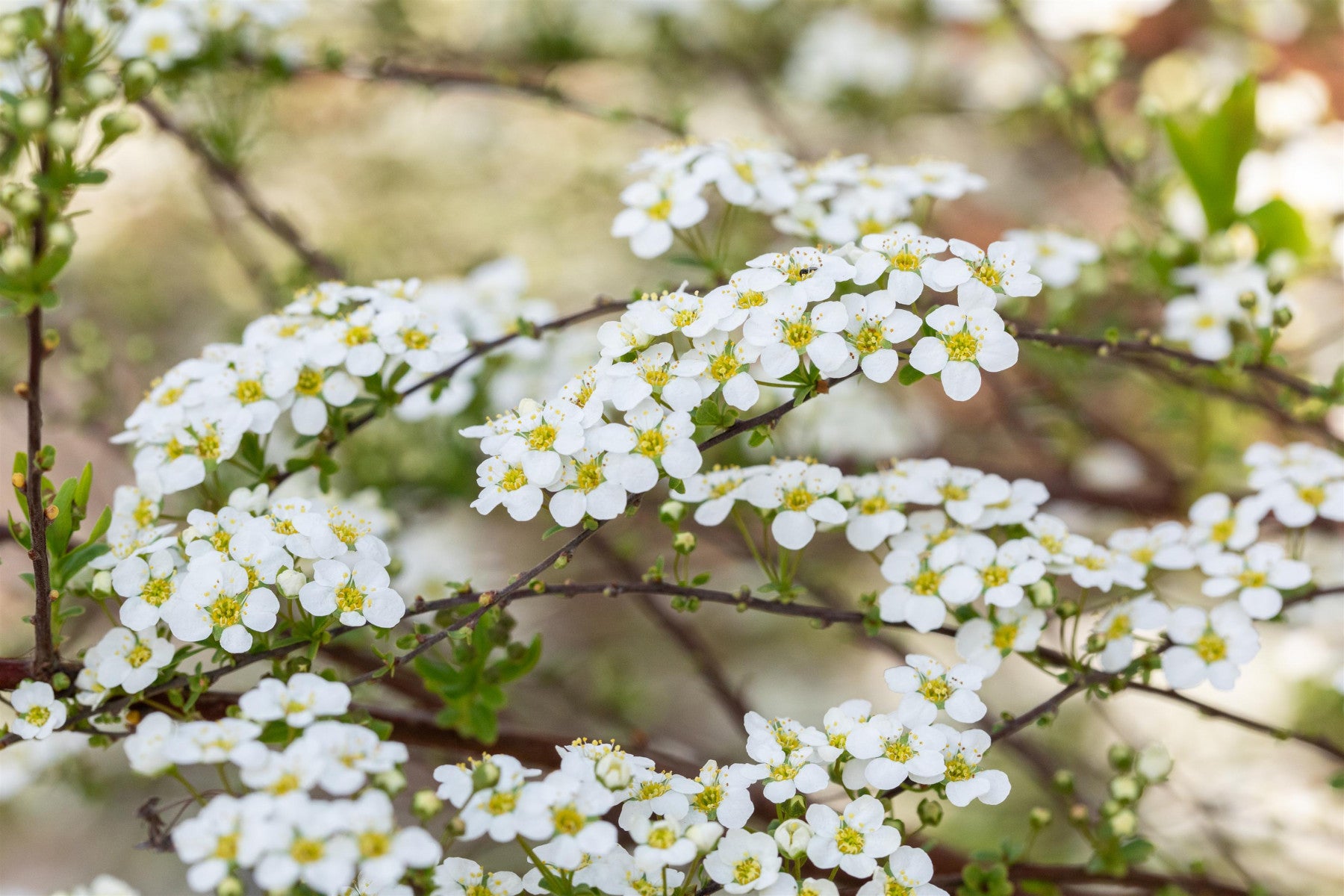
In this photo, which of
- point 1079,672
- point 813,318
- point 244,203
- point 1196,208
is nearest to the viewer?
point 813,318

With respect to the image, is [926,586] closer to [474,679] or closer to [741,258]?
[474,679]

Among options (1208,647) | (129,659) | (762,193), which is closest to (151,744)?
(129,659)

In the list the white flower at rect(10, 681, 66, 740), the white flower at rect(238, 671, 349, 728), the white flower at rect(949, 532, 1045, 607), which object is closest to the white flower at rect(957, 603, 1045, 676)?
the white flower at rect(949, 532, 1045, 607)

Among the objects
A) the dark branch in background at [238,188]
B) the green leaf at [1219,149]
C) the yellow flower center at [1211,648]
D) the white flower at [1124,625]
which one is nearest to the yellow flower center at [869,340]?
the white flower at [1124,625]

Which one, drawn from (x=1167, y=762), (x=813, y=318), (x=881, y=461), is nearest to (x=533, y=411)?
(x=813, y=318)

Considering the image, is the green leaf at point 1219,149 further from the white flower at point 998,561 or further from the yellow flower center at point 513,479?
the yellow flower center at point 513,479

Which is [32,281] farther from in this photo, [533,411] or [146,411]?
[533,411]
